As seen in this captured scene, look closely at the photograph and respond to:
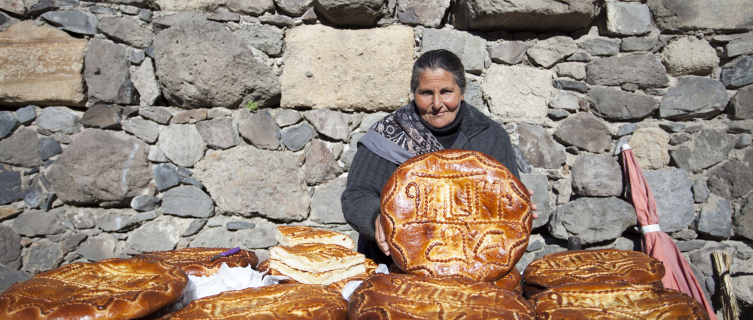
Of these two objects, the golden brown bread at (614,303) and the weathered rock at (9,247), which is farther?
the weathered rock at (9,247)

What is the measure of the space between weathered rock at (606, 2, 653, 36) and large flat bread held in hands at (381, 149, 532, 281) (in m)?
2.28

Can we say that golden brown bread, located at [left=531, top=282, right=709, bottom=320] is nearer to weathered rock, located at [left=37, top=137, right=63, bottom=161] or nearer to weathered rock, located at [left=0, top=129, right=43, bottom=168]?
weathered rock, located at [left=37, top=137, right=63, bottom=161]

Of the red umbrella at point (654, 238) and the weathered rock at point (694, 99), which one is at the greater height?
the weathered rock at point (694, 99)

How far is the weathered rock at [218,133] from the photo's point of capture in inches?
118

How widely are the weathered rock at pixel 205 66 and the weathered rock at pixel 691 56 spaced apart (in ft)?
9.78

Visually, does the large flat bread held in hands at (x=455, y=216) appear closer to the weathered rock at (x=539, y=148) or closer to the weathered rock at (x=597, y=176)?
the weathered rock at (x=539, y=148)

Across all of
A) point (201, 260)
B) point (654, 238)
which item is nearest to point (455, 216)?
point (201, 260)

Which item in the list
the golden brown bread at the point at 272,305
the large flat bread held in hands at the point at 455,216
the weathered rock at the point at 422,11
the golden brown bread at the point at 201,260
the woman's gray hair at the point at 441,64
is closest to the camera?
the golden brown bread at the point at 272,305

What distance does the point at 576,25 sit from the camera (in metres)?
2.99

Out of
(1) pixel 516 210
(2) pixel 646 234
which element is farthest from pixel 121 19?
(2) pixel 646 234

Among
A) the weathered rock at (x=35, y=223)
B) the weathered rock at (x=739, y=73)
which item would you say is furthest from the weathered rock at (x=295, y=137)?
the weathered rock at (x=739, y=73)

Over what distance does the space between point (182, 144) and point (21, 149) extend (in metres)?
1.08

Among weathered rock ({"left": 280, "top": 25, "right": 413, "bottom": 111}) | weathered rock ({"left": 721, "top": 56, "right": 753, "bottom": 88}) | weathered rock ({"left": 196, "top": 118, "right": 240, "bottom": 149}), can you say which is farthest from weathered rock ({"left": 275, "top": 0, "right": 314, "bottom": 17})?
weathered rock ({"left": 721, "top": 56, "right": 753, "bottom": 88})

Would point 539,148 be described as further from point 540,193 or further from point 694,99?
point 694,99
